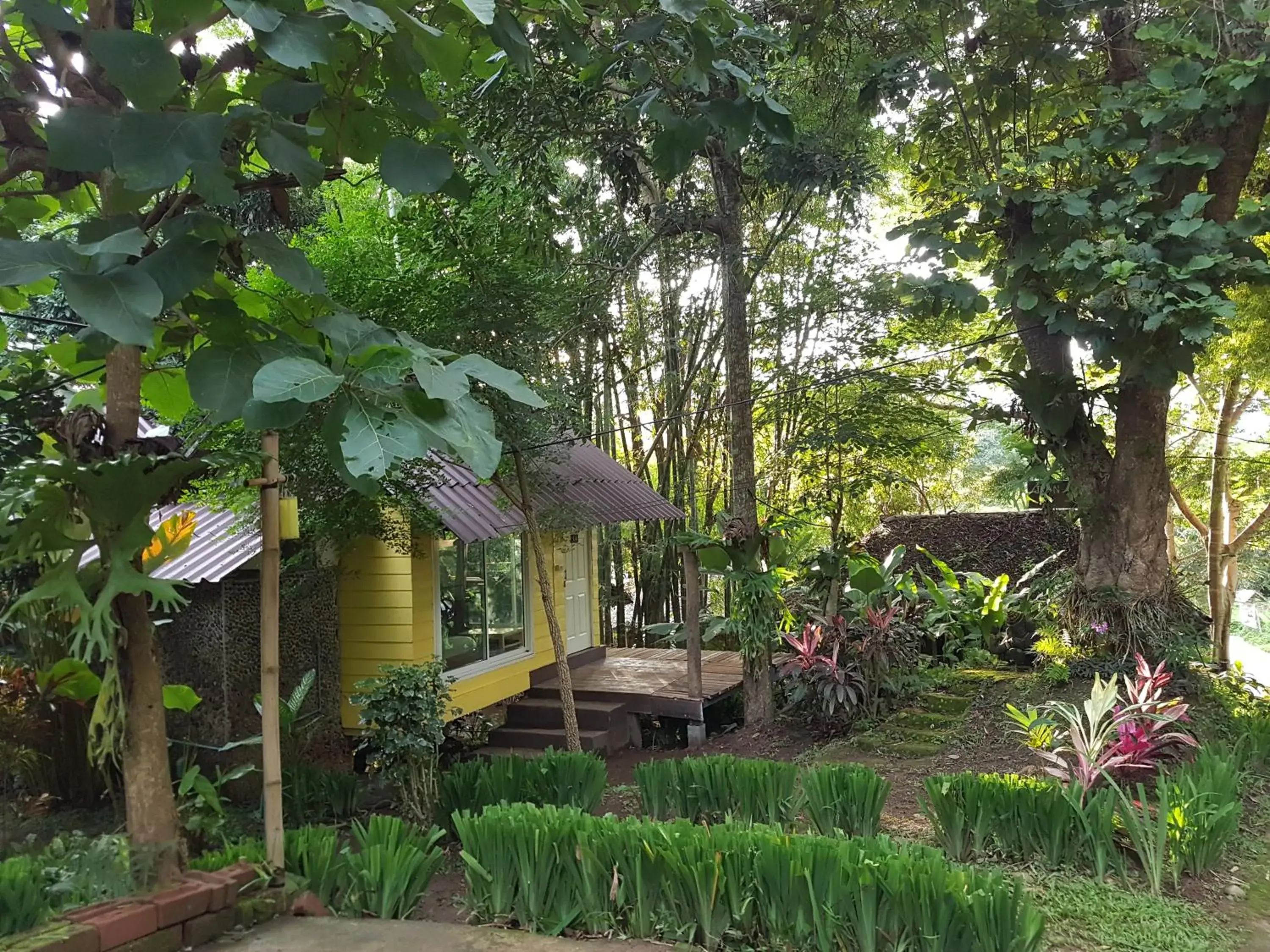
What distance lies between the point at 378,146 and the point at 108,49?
1.15 meters

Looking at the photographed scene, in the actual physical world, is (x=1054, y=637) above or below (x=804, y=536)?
below

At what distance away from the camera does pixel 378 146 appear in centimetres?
309

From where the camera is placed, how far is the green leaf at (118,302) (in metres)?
1.86

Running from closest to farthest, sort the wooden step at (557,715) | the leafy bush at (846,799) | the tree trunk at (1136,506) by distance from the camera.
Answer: the leafy bush at (846,799)
the tree trunk at (1136,506)
the wooden step at (557,715)

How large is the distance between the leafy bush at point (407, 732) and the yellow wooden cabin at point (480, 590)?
136cm

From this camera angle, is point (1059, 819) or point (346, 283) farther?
point (346, 283)

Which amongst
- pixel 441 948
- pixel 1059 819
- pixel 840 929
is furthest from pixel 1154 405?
pixel 441 948

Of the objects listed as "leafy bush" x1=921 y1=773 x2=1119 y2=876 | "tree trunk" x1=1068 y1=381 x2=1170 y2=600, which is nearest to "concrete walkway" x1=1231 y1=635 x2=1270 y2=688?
"tree trunk" x1=1068 y1=381 x2=1170 y2=600

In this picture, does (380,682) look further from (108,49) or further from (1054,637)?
(1054,637)

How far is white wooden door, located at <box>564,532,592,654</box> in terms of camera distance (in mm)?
10492

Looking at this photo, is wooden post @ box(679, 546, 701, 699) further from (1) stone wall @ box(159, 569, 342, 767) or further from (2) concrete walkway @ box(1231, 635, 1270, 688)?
(2) concrete walkway @ box(1231, 635, 1270, 688)

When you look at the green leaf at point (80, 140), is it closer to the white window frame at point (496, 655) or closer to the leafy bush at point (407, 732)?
A: the leafy bush at point (407, 732)

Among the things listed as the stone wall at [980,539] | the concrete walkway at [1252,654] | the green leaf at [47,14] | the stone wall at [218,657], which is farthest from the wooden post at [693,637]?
the concrete walkway at [1252,654]

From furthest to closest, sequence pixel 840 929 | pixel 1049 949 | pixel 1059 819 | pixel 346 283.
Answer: pixel 346 283, pixel 1059 819, pixel 1049 949, pixel 840 929
